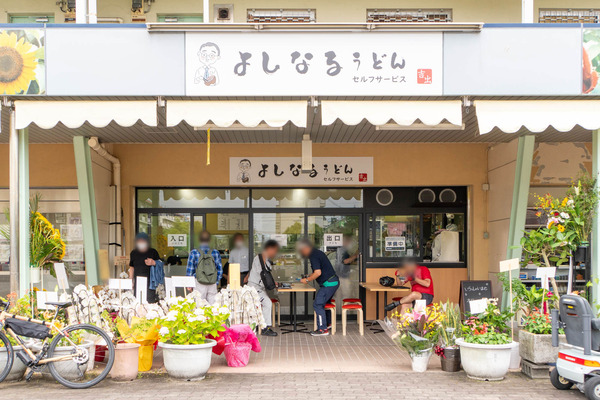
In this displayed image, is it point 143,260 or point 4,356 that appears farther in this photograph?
point 143,260

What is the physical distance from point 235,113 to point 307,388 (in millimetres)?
3633

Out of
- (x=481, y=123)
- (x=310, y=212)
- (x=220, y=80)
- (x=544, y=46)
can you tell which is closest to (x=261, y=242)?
(x=310, y=212)

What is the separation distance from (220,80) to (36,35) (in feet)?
8.24

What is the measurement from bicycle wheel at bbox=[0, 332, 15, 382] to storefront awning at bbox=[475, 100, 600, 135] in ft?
20.9

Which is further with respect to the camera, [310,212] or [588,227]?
[310,212]

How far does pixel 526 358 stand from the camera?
23.7 feet

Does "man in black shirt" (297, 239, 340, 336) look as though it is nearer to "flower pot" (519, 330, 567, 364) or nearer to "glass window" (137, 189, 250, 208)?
"glass window" (137, 189, 250, 208)

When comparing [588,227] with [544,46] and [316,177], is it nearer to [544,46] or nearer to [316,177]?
[544,46]

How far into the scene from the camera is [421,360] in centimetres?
749

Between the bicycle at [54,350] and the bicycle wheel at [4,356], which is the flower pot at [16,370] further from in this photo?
the bicycle at [54,350]

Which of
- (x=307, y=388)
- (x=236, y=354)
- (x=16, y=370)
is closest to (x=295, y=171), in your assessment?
(x=236, y=354)

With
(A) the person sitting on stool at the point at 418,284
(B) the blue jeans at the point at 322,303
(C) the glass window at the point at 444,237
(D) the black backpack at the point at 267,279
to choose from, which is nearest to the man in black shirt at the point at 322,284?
(B) the blue jeans at the point at 322,303

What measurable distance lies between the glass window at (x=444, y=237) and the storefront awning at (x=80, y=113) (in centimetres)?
636

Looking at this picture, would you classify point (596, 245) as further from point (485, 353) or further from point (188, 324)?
point (188, 324)
